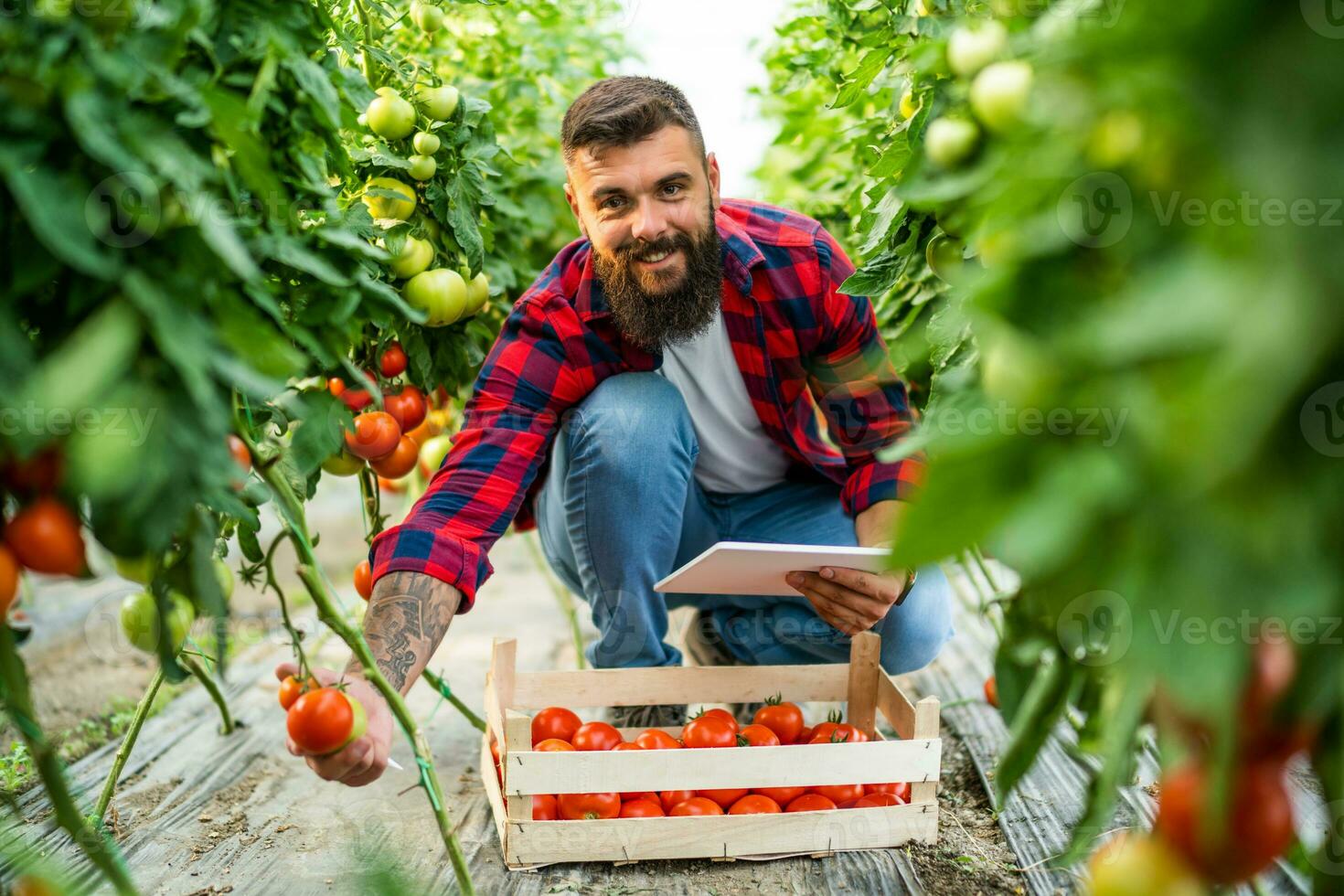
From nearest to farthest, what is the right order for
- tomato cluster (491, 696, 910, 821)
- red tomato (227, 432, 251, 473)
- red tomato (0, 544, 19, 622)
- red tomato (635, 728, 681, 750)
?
red tomato (0, 544, 19, 622)
red tomato (227, 432, 251, 473)
tomato cluster (491, 696, 910, 821)
red tomato (635, 728, 681, 750)

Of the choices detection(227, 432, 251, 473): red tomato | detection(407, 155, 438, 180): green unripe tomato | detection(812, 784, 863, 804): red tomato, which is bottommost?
detection(812, 784, 863, 804): red tomato

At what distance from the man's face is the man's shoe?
0.72 metres

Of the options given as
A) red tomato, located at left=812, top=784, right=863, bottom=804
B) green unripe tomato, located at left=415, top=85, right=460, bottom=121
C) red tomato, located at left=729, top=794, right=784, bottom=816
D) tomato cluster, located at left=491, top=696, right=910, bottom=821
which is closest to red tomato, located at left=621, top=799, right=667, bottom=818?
tomato cluster, located at left=491, top=696, right=910, bottom=821

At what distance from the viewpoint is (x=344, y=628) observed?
42.3 inches

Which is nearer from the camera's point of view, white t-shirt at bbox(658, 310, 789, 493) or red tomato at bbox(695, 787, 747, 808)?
red tomato at bbox(695, 787, 747, 808)

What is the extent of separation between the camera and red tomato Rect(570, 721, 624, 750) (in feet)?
5.43

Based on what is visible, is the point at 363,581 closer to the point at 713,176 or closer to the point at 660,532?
the point at 660,532

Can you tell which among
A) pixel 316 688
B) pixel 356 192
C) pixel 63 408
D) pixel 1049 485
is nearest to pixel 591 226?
pixel 356 192

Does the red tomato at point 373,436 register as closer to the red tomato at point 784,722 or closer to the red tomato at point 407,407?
the red tomato at point 407,407

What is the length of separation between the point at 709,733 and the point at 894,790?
30cm

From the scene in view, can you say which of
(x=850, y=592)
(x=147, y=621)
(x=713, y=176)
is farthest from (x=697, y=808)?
(x=713, y=176)

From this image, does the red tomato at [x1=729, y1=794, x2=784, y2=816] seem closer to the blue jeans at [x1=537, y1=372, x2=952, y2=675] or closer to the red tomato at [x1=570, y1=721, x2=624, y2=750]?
the red tomato at [x1=570, y1=721, x2=624, y2=750]

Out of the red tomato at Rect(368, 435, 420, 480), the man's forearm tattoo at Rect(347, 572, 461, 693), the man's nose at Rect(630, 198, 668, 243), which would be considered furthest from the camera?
the man's nose at Rect(630, 198, 668, 243)

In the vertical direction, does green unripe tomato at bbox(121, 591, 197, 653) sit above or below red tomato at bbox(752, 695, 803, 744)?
above
